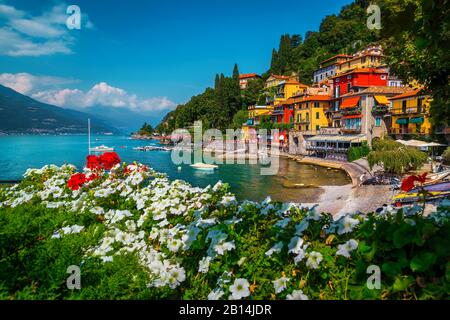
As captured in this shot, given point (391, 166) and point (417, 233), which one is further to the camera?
point (391, 166)

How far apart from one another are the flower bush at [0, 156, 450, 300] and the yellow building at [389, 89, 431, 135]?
37332mm

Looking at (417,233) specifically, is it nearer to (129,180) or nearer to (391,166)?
(129,180)

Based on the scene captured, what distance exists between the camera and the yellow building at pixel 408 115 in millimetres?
34156

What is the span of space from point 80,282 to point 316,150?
49272mm

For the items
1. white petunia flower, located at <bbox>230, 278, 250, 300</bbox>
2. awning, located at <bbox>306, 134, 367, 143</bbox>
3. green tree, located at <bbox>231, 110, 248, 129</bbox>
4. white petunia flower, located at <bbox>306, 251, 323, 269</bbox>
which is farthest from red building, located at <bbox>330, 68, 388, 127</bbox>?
white petunia flower, located at <bbox>230, 278, 250, 300</bbox>

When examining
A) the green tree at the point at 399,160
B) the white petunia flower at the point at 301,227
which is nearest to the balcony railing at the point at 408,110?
the green tree at the point at 399,160

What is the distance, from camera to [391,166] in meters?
23.1

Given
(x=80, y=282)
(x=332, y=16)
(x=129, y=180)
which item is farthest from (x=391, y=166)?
(x=332, y=16)

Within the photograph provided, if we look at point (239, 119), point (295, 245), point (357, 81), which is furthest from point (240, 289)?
point (239, 119)

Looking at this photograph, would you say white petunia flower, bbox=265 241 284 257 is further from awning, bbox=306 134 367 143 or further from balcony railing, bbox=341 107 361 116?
balcony railing, bbox=341 107 361 116

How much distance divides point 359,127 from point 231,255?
145 feet

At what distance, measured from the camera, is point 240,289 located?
2209mm

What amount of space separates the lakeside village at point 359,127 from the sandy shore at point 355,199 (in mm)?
1144

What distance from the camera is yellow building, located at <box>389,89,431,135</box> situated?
34.2 meters
